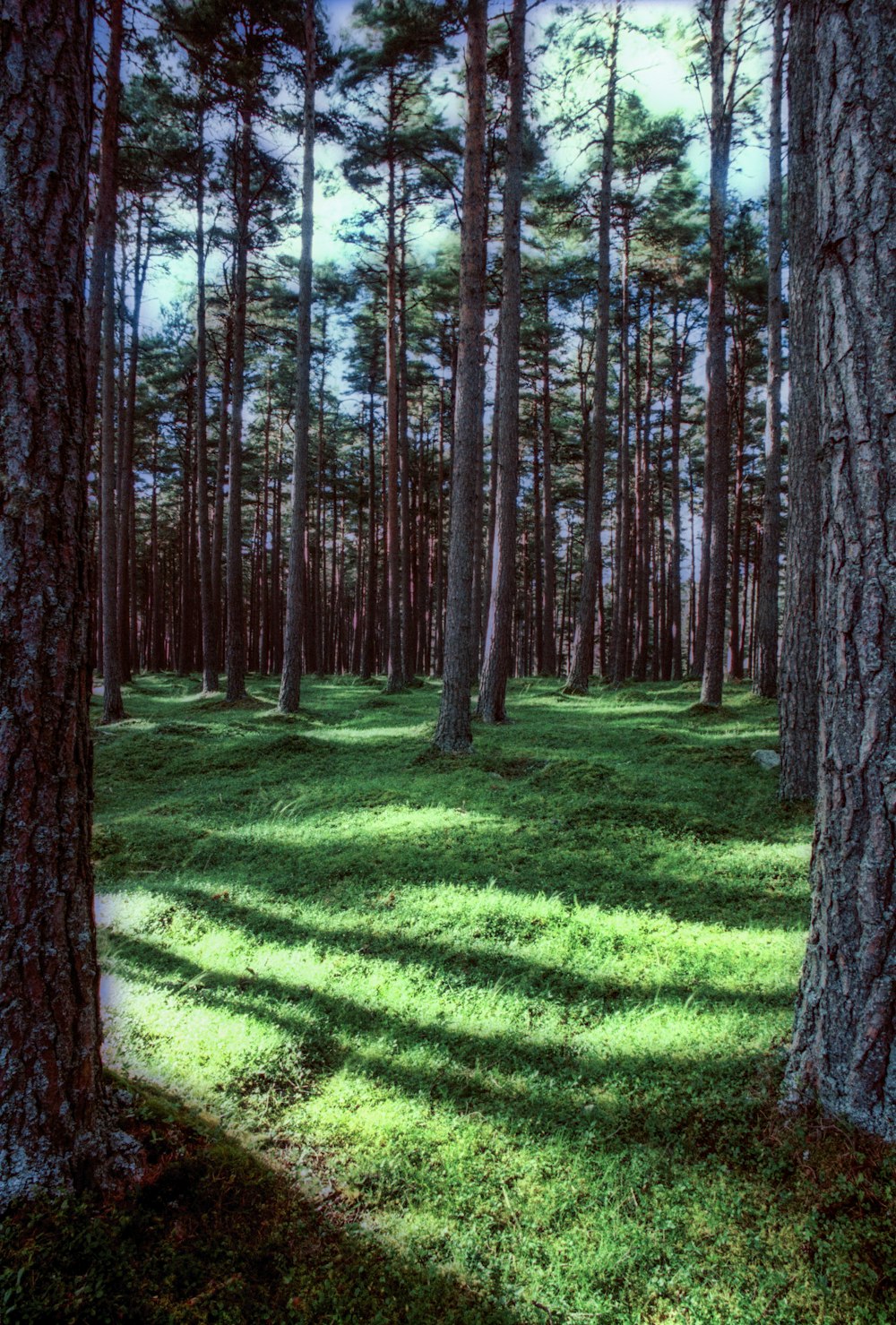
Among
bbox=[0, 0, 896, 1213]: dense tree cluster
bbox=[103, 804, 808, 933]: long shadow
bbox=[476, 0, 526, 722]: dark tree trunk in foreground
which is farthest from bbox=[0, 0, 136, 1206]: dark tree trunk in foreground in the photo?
bbox=[476, 0, 526, 722]: dark tree trunk in foreground

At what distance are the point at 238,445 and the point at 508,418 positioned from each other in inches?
273

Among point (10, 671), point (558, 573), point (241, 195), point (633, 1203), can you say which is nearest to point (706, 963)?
point (633, 1203)

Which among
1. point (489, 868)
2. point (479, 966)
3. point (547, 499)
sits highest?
point (547, 499)

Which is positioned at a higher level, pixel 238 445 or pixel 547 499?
pixel 547 499

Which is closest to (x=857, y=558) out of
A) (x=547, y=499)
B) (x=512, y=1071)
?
(x=512, y=1071)

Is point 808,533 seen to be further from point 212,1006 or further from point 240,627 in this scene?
point 240,627

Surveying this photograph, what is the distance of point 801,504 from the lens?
6.93m

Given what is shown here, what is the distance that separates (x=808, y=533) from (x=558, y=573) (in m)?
41.5

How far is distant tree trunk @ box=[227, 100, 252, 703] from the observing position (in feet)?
48.8

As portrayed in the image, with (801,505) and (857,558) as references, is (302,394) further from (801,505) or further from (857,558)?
(857,558)

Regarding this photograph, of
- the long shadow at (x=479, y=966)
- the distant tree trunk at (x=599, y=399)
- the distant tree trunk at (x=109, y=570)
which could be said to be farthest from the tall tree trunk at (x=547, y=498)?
the long shadow at (x=479, y=966)

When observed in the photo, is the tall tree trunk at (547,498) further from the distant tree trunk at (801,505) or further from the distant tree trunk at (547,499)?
the distant tree trunk at (801,505)

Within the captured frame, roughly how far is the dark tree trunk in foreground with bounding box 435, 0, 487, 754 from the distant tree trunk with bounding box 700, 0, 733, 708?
534 centimetres

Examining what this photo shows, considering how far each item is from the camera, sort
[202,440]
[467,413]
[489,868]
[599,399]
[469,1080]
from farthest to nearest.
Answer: [202,440] < [599,399] < [467,413] < [489,868] < [469,1080]
